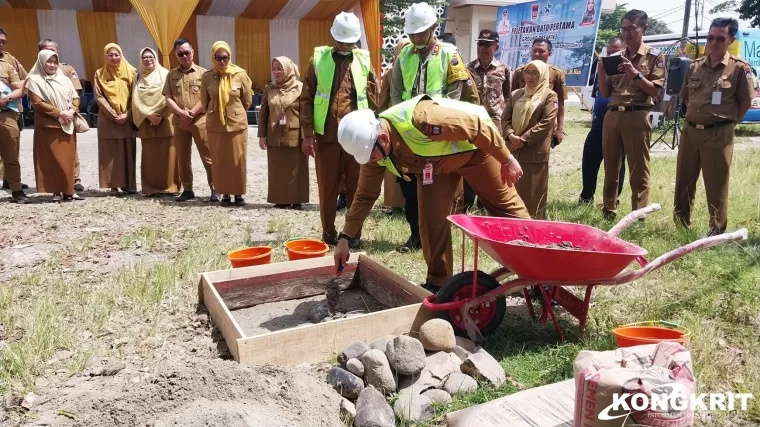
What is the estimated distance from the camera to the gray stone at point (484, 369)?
109 inches

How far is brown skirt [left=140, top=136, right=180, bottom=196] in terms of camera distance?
750 cm

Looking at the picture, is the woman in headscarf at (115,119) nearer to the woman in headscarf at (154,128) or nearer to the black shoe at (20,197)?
the woman in headscarf at (154,128)

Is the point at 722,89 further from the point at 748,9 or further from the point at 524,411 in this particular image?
the point at 748,9

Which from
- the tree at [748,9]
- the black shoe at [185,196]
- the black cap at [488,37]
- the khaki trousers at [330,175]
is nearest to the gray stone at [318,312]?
the khaki trousers at [330,175]

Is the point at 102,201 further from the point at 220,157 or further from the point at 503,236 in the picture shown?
the point at 503,236

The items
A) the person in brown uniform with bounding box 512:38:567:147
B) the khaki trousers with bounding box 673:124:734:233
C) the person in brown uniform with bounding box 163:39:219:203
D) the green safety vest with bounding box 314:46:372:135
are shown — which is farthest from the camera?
the person in brown uniform with bounding box 163:39:219:203

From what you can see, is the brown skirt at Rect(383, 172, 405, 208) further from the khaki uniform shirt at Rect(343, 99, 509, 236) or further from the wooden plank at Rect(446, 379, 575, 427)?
the wooden plank at Rect(446, 379, 575, 427)

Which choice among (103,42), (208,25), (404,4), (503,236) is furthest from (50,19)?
(503,236)

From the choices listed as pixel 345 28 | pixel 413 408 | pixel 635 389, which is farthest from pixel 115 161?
pixel 635 389

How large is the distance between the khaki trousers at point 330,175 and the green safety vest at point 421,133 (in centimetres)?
201

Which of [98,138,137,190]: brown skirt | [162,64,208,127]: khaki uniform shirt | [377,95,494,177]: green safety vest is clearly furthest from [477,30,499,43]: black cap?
[98,138,137,190]: brown skirt

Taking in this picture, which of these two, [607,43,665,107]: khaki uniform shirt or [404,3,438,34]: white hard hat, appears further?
[607,43,665,107]: khaki uniform shirt

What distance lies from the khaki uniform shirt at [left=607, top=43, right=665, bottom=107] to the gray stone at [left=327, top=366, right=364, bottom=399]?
4.15 meters

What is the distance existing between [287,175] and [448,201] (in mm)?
3562
